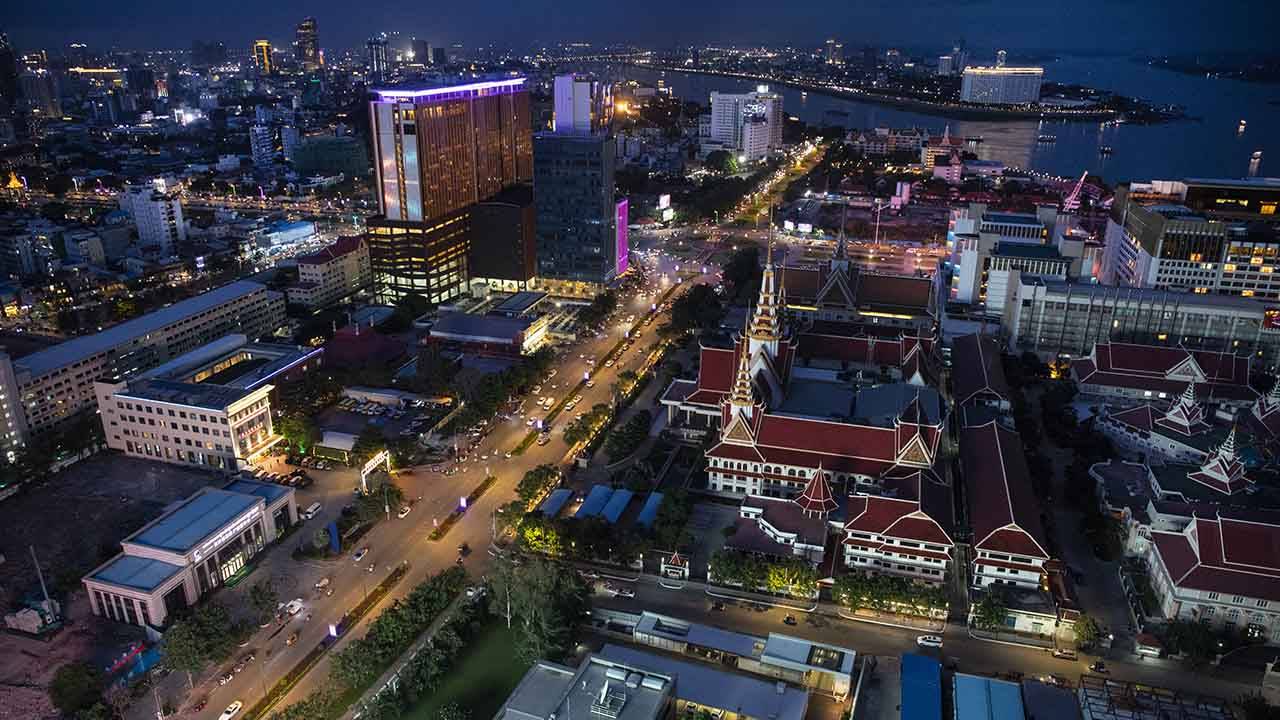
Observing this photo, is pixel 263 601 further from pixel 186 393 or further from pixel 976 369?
pixel 976 369

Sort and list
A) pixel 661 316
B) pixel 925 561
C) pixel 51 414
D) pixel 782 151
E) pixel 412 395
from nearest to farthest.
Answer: pixel 925 561, pixel 51 414, pixel 412 395, pixel 661 316, pixel 782 151

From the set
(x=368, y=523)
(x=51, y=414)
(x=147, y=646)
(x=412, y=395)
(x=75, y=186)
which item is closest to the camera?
(x=147, y=646)

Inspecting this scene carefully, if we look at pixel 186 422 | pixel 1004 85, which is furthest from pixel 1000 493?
pixel 1004 85

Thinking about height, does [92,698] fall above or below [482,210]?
below

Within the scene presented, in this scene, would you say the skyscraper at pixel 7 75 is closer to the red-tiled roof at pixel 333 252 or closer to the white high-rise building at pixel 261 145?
the white high-rise building at pixel 261 145

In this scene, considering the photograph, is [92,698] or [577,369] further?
[577,369]

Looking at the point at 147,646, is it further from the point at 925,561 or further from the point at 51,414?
the point at 925,561

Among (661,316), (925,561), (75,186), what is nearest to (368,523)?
(925,561)

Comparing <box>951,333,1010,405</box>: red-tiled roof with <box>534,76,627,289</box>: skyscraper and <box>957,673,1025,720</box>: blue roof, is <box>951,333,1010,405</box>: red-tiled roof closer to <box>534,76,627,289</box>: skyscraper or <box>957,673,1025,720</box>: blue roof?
<box>957,673,1025,720</box>: blue roof
